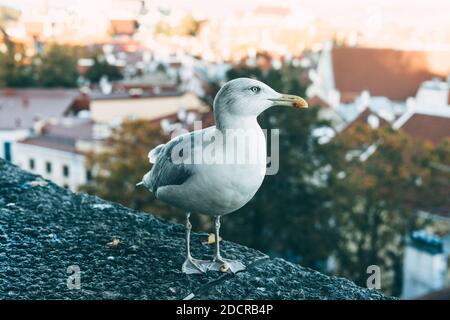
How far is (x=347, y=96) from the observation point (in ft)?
66.2

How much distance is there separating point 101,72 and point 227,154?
24.3m

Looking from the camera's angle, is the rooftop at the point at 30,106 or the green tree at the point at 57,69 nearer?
the rooftop at the point at 30,106

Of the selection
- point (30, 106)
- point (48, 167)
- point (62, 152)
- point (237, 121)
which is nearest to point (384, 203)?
point (62, 152)

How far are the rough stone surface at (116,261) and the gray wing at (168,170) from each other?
212 mm

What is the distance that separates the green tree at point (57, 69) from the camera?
23750 mm

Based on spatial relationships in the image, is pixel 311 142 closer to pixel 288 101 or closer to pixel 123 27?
pixel 288 101

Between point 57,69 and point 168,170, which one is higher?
point 168,170

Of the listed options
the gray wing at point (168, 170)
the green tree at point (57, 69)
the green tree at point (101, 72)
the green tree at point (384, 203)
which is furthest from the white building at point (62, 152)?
the gray wing at point (168, 170)

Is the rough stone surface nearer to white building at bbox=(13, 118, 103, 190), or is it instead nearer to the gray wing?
the gray wing

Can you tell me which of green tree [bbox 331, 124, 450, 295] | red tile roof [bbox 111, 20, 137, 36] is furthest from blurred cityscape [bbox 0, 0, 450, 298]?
red tile roof [bbox 111, 20, 137, 36]

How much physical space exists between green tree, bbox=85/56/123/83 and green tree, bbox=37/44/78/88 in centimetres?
65

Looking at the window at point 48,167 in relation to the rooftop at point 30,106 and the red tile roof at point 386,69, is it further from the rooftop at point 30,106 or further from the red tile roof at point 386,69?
the red tile roof at point 386,69

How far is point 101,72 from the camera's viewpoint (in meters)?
25.3

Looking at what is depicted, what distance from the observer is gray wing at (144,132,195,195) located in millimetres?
1670
